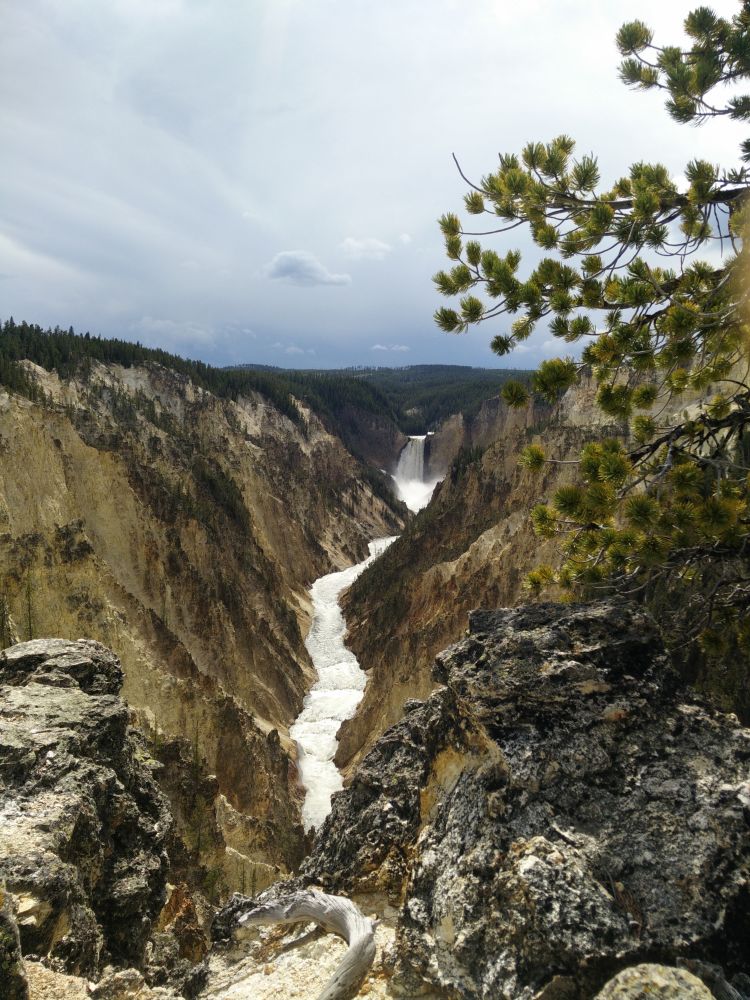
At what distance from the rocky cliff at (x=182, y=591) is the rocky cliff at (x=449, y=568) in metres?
3.87

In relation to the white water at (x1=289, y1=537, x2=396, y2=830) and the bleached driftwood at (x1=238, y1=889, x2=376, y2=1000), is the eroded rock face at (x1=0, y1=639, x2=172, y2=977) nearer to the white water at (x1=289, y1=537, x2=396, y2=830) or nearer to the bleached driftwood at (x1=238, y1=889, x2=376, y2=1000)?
the bleached driftwood at (x1=238, y1=889, x2=376, y2=1000)

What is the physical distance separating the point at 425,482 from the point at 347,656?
60.6 metres

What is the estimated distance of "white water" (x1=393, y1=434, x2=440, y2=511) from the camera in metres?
89.3

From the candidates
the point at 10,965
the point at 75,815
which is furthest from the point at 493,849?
the point at 75,815

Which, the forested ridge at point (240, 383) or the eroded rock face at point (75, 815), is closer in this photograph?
the eroded rock face at point (75, 815)

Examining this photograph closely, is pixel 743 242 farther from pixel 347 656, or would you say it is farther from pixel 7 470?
Result: pixel 347 656

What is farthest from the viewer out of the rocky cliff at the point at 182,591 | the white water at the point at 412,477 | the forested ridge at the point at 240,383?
the white water at the point at 412,477

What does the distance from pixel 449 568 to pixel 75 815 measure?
25833 millimetres

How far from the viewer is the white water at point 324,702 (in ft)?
74.2

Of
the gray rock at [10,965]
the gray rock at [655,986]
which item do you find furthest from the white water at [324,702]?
the gray rock at [655,986]

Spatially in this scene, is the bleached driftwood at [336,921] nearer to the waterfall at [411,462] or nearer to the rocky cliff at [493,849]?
the rocky cliff at [493,849]

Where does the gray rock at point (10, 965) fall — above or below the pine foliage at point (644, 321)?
below

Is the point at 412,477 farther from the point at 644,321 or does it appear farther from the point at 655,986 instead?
the point at 655,986

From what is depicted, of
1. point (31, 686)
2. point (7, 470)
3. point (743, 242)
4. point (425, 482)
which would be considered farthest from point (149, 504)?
point (425, 482)
